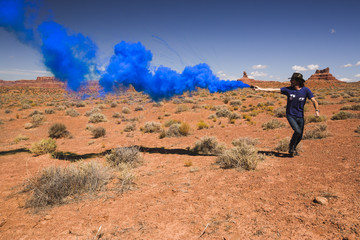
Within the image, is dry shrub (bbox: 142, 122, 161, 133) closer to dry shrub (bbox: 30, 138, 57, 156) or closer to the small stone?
dry shrub (bbox: 30, 138, 57, 156)

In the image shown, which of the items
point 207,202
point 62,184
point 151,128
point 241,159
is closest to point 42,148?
point 62,184

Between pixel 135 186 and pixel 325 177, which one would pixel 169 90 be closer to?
pixel 135 186

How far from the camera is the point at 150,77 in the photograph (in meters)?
7.27

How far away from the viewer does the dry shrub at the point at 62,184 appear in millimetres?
4109

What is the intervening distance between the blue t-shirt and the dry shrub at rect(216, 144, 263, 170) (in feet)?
5.83

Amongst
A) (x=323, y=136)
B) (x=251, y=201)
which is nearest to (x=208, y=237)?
(x=251, y=201)

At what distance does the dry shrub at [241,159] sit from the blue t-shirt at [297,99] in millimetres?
1776

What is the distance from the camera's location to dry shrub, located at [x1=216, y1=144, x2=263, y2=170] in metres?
5.44

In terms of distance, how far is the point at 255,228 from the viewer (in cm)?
296

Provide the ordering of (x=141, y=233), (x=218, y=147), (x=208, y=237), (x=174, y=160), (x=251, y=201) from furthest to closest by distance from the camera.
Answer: (x=218, y=147) < (x=174, y=160) < (x=251, y=201) < (x=141, y=233) < (x=208, y=237)

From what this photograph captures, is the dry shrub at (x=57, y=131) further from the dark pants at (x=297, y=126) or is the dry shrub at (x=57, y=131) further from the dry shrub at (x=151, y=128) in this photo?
the dark pants at (x=297, y=126)

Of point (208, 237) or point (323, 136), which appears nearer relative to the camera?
point (208, 237)

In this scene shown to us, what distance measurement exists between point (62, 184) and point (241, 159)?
15.7 ft

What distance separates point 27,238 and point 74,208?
88 centimetres
